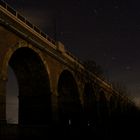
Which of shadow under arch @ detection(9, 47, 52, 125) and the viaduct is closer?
the viaduct

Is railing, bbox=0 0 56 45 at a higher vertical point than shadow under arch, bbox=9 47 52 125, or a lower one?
higher

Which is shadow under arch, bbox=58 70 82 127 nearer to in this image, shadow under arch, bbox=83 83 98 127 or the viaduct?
the viaduct

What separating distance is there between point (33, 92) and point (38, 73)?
6.99 feet

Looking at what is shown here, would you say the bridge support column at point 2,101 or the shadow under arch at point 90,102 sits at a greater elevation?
the shadow under arch at point 90,102

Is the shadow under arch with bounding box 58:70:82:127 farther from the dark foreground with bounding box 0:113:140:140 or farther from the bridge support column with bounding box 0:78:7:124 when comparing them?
the bridge support column with bounding box 0:78:7:124

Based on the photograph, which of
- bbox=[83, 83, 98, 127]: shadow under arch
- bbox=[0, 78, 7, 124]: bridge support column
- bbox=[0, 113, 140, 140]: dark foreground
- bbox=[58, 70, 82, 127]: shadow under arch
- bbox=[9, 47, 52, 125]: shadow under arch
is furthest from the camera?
bbox=[83, 83, 98, 127]: shadow under arch

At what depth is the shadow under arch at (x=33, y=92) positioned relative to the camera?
31.5 meters

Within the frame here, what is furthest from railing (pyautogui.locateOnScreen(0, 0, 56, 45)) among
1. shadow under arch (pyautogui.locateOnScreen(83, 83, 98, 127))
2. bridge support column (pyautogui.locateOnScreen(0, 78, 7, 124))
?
shadow under arch (pyautogui.locateOnScreen(83, 83, 98, 127))

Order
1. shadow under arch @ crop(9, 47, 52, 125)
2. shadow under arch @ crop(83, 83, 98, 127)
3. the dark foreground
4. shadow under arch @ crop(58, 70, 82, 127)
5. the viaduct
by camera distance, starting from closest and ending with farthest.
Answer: the dark foreground → the viaduct → shadow under arch @ crop(9, 47, 52, 125) → shadow under arch @ crop(58, 70, 82, 127) → shadow under arch @ crop(83, 83, 98, 127)

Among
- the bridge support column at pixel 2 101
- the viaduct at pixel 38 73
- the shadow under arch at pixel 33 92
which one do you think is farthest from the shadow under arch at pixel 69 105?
the bridge support column at pixel 2 101

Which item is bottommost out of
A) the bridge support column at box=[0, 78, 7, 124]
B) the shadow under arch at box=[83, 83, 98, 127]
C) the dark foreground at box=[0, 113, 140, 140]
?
the dark foreground at box=[0, 113, 140, 140]

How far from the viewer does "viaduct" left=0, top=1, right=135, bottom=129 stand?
24922 mm

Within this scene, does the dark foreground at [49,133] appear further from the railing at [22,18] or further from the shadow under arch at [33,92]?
the railing at [22,18]

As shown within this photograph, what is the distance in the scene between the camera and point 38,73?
31734 mm
